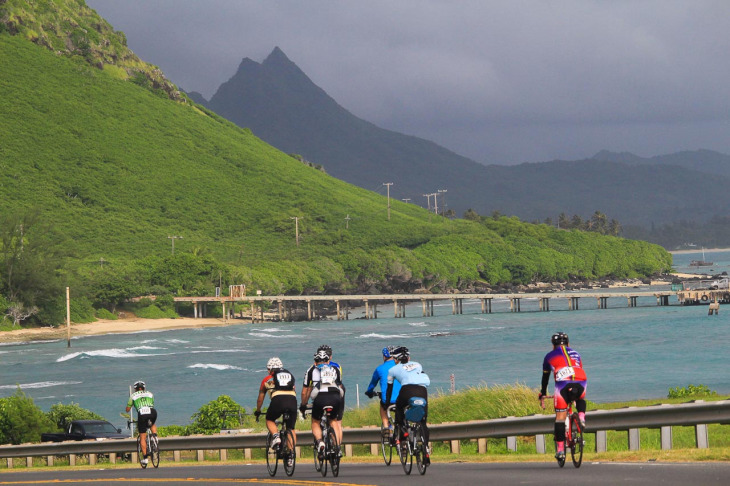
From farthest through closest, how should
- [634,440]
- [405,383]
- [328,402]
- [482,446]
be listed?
[482,446] < [634,440] < [328,402] < [405,383]

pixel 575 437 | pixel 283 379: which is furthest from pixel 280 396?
pixel 575 437

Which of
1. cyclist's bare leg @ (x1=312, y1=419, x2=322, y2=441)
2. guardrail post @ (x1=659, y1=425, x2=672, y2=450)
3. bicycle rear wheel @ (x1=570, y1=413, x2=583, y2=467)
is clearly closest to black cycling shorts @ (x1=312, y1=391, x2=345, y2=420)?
cyclist's bare leg @ (x1=312, y1=419, x2=322, y2=441)

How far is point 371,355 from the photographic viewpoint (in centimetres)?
8806

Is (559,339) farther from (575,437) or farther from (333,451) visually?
(333,451)

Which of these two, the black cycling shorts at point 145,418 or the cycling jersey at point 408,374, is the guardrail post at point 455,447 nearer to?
the cycling jersey at point 408,374

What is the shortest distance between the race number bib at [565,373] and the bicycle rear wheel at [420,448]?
2.36 metres

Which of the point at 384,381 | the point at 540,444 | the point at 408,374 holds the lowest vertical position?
the point at 540,444

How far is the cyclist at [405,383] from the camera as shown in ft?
56.4

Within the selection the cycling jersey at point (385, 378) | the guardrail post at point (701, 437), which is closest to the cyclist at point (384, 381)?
the cycling jersey at point (385, 378)

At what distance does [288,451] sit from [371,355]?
6998 cm

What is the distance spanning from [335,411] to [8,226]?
400ft

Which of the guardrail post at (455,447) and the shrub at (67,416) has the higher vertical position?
the guardrail post at (455,447)

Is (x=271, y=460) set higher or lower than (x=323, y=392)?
lower

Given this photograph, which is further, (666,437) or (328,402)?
(666,437)
